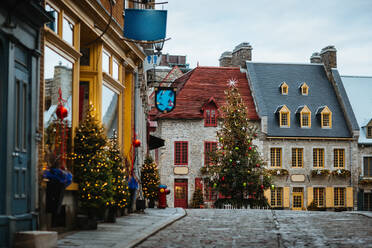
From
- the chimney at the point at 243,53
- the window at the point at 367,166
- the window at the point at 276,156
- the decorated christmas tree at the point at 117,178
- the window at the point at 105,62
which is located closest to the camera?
the decorated christmas tree at the point at 117,178

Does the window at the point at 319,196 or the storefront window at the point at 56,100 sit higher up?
the storefront window at the point at 56,100

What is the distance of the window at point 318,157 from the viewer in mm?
41312

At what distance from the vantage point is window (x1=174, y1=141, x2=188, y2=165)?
40.0 metres

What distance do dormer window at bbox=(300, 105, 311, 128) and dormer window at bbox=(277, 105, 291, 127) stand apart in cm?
91

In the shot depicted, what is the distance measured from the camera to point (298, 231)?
481 inches

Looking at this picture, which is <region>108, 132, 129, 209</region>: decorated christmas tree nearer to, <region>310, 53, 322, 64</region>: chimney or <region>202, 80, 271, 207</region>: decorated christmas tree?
<region>202, 80, 271, 207</region>: decorated christmas tree

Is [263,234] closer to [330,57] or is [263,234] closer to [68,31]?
[68,31]

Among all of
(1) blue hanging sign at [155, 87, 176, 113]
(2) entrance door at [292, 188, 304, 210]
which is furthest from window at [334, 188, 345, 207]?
(1) blue hanging sign at [155, 87, 176, 113]

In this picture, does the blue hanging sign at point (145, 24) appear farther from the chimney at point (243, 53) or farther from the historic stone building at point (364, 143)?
the chimney at point (243, 53)

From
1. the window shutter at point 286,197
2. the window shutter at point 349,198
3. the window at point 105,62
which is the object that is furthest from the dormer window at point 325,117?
the window at point 105,62

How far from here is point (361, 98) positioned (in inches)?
1737

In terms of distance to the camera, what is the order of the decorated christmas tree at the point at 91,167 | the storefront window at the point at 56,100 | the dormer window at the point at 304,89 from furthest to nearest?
the dormer window at the point at 304,89 → the decorated christmas tree at the point at 91,167 → the storefront window at the point at 56,100

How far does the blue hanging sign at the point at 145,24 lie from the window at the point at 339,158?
29606 mm

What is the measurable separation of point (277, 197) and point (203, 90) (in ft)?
29.5
